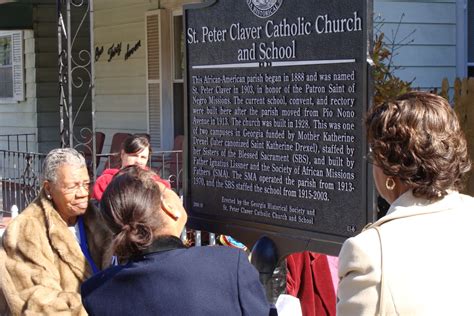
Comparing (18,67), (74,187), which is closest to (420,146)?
(74,187)

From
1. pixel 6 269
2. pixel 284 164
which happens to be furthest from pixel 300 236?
pixel 6 269

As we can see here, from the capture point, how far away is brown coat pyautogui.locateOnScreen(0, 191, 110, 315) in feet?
11.8

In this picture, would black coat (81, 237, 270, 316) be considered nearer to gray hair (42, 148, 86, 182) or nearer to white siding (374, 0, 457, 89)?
gray hair (42, 148, 86, 182)

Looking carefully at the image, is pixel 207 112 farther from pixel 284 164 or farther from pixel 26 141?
pixel 26 141

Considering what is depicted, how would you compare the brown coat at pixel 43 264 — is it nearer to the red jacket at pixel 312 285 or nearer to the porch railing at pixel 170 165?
the red jacket at pixel 312 285

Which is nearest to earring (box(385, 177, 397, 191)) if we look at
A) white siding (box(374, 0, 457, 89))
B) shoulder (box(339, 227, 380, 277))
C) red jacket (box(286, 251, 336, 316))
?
shoulder (box(339, 227, 380, 277))

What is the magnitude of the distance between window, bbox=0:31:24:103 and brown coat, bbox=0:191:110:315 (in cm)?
1316

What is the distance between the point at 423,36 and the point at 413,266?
689 cm

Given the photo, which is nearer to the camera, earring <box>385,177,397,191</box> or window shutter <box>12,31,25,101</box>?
earring <box>385,177,397,191</box>

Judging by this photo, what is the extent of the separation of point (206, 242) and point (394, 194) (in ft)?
17.0

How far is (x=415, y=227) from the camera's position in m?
2.12

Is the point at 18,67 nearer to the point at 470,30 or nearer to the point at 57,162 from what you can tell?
the point at 470,30

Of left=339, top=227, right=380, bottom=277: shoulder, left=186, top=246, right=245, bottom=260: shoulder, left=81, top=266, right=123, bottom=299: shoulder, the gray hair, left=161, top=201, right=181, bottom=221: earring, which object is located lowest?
left=81, top=266, right=123, bottom=299: shoulder

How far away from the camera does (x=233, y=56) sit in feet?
13.2
